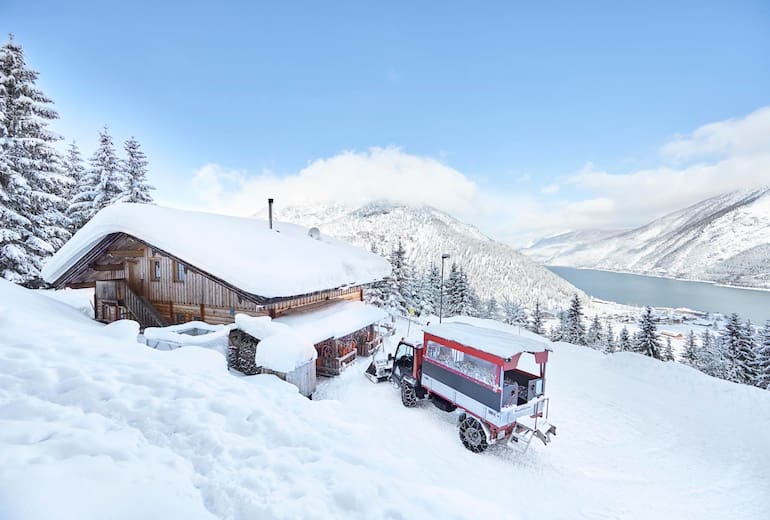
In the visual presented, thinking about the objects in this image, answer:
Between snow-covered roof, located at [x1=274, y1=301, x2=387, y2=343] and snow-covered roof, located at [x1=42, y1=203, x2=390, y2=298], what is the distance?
143 centimetres

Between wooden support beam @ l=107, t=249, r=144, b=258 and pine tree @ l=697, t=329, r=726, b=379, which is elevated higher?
wooden support beam @ l=107, t=249, r=144, b=258

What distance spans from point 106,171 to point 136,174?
1959mm

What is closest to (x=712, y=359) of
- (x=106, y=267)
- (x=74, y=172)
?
(x=106, y=267)

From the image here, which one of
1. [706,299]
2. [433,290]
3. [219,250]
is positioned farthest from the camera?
[706,299]

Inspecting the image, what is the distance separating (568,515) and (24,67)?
30012mm

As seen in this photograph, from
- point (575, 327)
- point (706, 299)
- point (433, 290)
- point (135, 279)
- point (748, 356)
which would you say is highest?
point (135, 279)

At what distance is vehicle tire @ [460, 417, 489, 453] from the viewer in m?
8.63

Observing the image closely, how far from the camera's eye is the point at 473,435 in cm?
878

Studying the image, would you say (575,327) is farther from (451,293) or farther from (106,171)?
(106,171)

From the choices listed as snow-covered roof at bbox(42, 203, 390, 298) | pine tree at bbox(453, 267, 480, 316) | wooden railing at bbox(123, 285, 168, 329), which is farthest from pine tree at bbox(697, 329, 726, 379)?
wooden railing at bbox(123, 285, 168, 329)

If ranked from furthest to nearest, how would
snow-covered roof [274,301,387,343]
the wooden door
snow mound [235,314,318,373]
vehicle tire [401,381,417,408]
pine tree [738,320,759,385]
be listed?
pine tree [738,320,759,385] → the wooden door → snow-covered roof [274,301,387,343] → vehicle tire [401,381,417,408] → snow mound [235,314,318,373]

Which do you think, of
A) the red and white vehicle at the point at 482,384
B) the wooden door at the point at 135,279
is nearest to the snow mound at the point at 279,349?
the red and white vehicle at the point at 482,384

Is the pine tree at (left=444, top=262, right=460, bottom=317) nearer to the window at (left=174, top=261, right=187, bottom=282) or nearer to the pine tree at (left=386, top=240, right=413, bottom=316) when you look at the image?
the pine tree at (left=386, top=240, right=413, bottom=316)

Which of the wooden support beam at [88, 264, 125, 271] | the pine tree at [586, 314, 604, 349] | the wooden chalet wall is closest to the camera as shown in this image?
the wooden chalet wall
